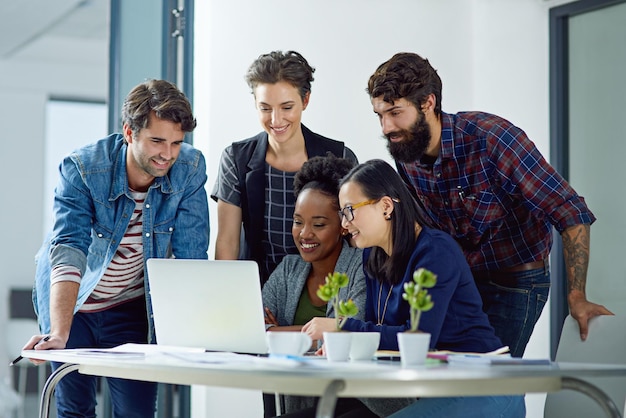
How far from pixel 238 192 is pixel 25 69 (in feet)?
18.2

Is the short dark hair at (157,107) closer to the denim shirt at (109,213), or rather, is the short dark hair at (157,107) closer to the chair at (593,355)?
the denim shirt at (109,213)

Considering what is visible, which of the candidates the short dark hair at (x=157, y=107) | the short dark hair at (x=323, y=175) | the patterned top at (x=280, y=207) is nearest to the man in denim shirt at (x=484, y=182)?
the short dark hair at (x=323, y=175)

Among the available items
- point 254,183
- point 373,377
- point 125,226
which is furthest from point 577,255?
point 125,226

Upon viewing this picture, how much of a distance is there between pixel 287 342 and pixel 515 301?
1044 millimetres

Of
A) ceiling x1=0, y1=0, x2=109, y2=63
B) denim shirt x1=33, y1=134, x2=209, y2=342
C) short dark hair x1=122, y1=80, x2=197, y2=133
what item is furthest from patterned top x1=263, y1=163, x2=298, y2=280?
ceiling x1=0, y1=0, x2=109, y2=63

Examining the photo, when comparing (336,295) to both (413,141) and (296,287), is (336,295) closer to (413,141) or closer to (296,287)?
(296,287)

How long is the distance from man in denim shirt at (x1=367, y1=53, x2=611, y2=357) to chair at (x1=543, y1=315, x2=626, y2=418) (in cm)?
33

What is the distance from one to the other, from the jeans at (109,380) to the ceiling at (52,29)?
4.06 metres

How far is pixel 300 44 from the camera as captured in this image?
164 inches

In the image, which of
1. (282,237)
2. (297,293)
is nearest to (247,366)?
(297,293)

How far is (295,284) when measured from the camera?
275 cm

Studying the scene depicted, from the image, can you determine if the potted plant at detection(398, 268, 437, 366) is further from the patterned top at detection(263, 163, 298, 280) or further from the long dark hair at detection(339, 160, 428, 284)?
the patterned top at detection(263, 163, 298, 280)

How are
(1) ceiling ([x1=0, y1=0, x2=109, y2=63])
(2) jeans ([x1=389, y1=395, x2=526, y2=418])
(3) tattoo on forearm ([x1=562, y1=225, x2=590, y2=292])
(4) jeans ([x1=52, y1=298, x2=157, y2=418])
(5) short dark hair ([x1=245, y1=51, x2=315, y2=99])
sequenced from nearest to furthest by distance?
(2) jeans ([x1=389, y1=395, x2=526, y2=418]), (3) tattoo on forearm ([x1=562, y1=225, x2=590, y2=292]), (4) jeans ([x1=52, y1=298, x2=157, y2=418]), (5) short dark hair ([x1=245, y1=51, x2=315, y2=99]), (1) ceiling ([x1=0, y1=0, x2=109, y2=63])

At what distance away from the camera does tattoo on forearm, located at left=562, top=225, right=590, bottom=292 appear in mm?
2564
